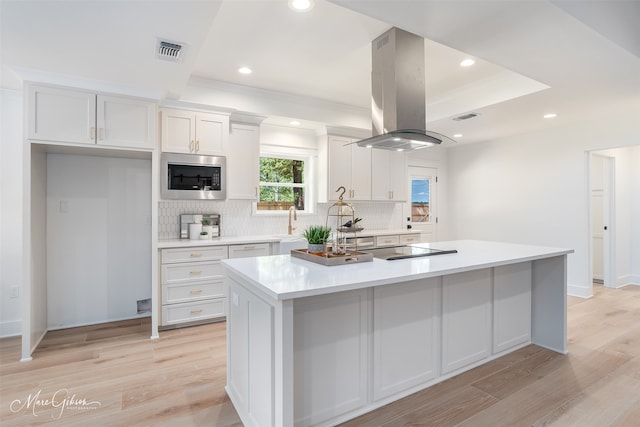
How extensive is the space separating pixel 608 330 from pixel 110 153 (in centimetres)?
564

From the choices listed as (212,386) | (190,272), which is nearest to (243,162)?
(190,272)

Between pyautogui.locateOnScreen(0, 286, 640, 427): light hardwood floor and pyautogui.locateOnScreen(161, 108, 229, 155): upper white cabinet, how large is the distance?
2.07 metres

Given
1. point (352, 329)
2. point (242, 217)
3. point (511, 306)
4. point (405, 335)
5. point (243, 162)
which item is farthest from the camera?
point (242, 217)

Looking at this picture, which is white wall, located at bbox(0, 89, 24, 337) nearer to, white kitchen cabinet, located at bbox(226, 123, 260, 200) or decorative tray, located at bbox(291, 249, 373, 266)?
white kitchen cabinet, located at bbox(226, 123, 260, 200)

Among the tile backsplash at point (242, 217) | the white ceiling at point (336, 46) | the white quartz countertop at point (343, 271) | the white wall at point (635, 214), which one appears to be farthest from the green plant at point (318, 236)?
the white wall at point (635, 214)

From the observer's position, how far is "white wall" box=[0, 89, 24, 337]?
3340mm

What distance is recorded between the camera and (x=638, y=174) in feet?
18.0

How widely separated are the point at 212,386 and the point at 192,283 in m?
1.43

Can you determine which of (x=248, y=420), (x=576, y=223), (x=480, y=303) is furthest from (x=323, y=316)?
(x=576, y=223)

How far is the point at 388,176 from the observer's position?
216 inches

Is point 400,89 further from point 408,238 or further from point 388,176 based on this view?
point 408,238

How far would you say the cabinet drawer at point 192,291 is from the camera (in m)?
3.53

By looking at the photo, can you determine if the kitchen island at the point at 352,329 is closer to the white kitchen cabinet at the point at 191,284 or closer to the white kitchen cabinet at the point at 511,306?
the white kitchen cabinet at the point at 511,306

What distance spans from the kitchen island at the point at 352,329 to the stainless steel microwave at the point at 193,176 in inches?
71.6
